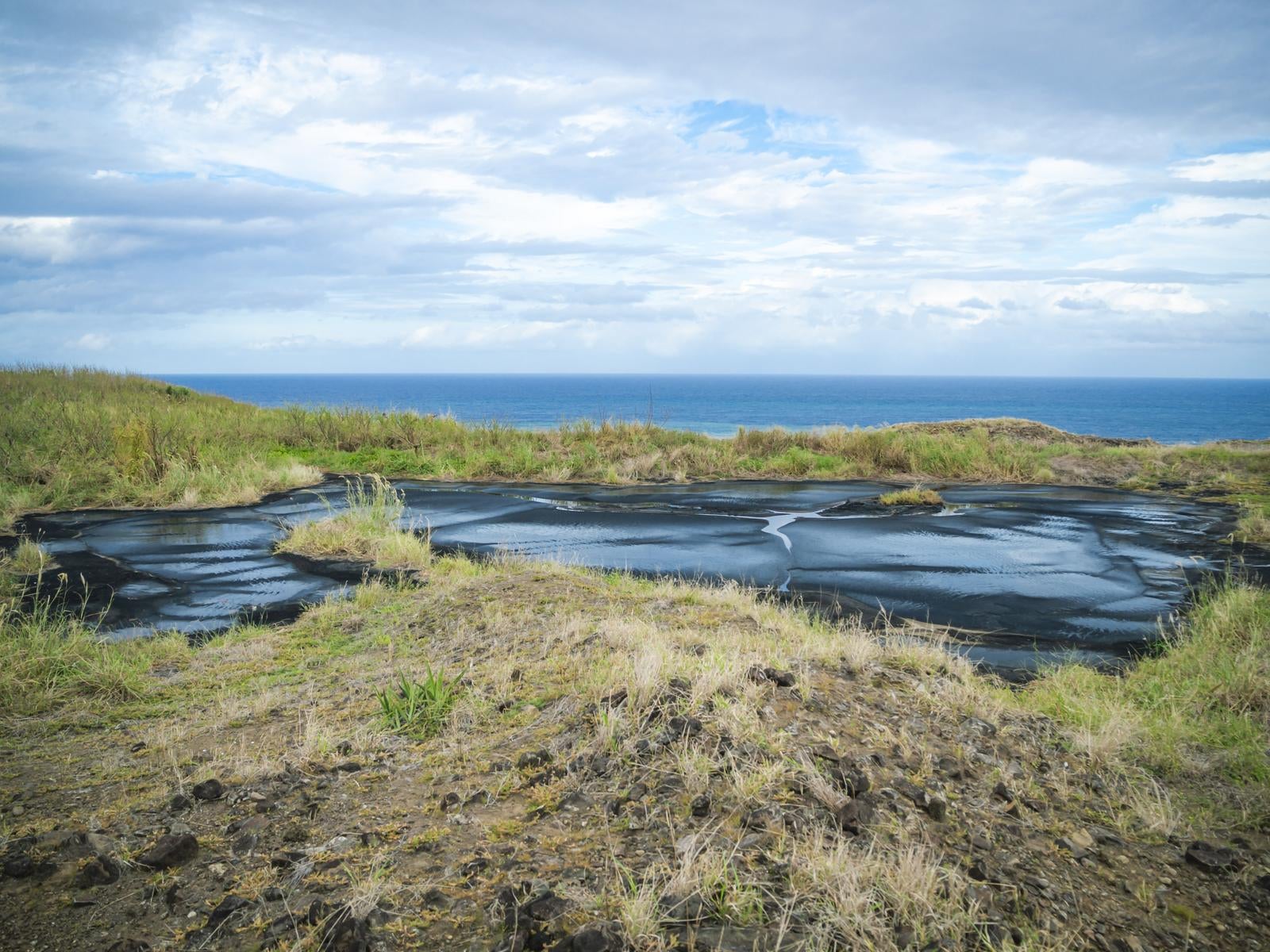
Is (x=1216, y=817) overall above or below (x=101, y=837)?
below

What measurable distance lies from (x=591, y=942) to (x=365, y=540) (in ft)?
34.1

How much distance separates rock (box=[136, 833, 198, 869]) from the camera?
341 cm

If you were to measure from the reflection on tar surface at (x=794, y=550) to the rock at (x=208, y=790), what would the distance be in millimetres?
5153

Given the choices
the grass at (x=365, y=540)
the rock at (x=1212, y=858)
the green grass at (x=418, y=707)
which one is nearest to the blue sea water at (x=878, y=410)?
the grass at (x=365, y=540)

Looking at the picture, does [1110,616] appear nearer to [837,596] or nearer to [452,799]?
[837,596]

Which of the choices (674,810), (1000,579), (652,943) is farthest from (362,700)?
(1000,579)

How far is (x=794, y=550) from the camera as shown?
12.9 m

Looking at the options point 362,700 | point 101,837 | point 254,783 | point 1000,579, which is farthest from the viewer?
point 1000,579

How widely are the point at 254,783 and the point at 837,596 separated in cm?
740

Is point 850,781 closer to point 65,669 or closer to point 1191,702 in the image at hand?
point 1191,702

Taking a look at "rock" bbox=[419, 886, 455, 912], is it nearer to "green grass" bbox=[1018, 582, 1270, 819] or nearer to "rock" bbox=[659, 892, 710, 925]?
"rock" bbox=[659, 892, 710, 925]

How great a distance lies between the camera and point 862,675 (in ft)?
19.1

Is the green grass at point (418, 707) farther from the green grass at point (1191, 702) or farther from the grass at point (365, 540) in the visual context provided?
the grass at point (365, 540)

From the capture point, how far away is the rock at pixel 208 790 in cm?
407
